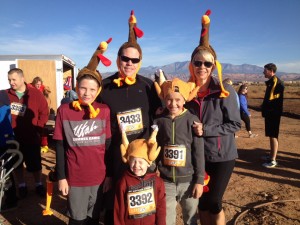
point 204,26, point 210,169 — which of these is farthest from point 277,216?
point 204,26

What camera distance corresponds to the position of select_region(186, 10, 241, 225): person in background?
255 cm

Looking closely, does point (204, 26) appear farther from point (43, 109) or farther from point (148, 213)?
point (43, 109)

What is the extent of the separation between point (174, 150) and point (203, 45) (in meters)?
1.14

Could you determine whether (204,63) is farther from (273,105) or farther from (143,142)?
(273,105)

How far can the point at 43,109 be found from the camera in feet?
15.0

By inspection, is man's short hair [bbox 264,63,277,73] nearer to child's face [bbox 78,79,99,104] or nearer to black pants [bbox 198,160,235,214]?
black pants [bbox 198,160,235,214]

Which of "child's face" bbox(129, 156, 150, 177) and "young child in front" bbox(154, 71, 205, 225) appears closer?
"child's face" bbox(129, 156, 150, 177)

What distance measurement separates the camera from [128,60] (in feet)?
8.73

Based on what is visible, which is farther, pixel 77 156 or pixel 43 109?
pixel 43 109

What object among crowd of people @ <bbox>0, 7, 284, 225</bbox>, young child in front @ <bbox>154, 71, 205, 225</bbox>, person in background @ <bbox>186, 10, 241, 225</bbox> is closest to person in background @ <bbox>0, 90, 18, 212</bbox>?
crowd of people @ <bbox>0, 7, 284, 225</bbox>

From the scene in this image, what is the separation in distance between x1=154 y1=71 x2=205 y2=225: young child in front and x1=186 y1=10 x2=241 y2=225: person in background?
4.4 inches

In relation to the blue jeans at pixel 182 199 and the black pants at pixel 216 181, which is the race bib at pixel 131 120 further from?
the black pants at pixel 216 181

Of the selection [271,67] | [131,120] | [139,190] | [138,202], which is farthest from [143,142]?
[271,67]

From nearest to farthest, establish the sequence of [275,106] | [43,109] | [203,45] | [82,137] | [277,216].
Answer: [82,137] < [203,45] < [277,216] < [43,109] < [275,106]
